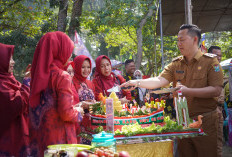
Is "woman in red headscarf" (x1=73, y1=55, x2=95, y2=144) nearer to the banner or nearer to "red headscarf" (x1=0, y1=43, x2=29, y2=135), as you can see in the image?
"red headscarf" (x1=0, y1=43, x2=29, y2=135)

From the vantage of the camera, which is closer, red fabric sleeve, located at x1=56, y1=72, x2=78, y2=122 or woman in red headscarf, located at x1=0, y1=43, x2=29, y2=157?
red fabric sleeve, located at x1=56, y1=72, x2=78, y2=122

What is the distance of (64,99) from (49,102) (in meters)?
0.17

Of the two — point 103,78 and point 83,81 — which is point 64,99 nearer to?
point 83,81

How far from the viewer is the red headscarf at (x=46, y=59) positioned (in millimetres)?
2416

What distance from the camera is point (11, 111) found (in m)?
3.07

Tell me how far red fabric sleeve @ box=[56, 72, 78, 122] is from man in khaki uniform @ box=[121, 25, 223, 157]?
1.03 meters

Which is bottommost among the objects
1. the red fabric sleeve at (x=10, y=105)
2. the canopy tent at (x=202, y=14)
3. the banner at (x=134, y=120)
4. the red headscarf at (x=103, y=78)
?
the banner at (x=134, y=120)

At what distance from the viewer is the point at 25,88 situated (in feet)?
11.2

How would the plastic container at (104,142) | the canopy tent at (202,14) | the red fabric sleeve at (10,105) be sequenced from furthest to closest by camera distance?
the canopy tent at (202,14), the red fabric sleeve at (10,105), the plastic container at (104,142)

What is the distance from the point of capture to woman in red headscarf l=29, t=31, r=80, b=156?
2418 mm

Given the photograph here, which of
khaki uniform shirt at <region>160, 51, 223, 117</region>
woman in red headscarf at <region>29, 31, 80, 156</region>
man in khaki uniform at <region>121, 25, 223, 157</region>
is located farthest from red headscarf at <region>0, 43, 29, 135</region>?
khaki uniform shirt at <region>160, 51, 223, 117</region>

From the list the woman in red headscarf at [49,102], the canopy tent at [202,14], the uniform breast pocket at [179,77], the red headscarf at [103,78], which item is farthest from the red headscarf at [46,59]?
the canopy tent at [202,14]

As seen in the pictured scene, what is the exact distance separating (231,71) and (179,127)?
2392 millimetres

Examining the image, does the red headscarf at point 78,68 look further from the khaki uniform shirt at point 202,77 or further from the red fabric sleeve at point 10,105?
the khaki uniform shirt at point 202,77
